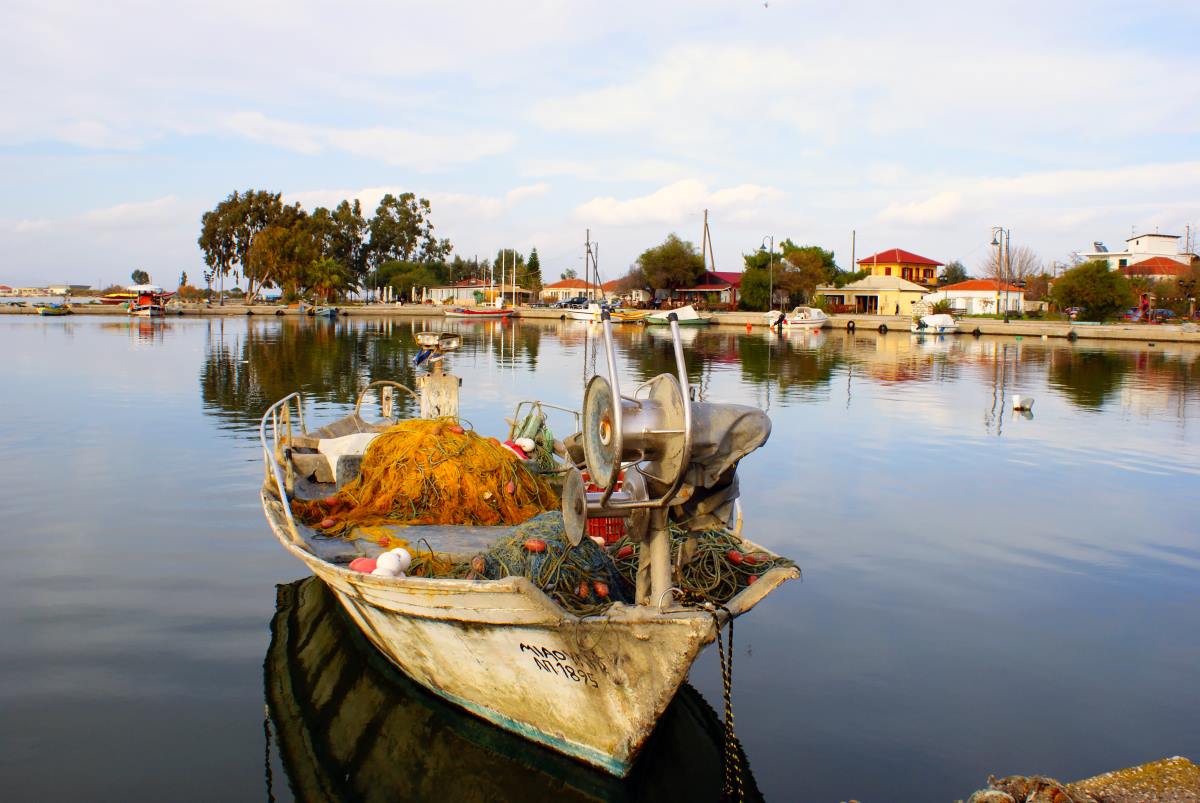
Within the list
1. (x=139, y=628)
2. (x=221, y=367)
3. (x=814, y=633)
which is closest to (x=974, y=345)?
(x=221, y=367)

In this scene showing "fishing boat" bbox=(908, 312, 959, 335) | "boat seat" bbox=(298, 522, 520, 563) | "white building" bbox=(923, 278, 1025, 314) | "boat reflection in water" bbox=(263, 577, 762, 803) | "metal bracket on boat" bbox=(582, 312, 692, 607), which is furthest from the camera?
"white building" bbox=(923, 278, 1025, 314)

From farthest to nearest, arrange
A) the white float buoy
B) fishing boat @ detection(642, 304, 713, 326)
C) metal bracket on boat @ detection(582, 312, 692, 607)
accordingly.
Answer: fishing boat @ detection(642, 304, 713, 326) → the white float buoy → metal bracket on boat @ detection(582, 312, 692, 607)

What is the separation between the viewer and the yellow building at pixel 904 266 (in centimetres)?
10181

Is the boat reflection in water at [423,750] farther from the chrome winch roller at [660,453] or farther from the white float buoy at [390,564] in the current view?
the chrome winch roller at [660,453]

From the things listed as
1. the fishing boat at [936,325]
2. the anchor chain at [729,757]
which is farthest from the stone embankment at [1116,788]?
the fishing boat at [936,325]

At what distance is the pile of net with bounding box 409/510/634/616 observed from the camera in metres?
6.56

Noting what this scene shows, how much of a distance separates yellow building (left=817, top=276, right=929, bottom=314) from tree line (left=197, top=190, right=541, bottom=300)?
3954 cm

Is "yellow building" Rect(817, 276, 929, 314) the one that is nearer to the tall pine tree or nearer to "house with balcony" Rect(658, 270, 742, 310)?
"house with balcony" Rect(658, 270, 742, 310)

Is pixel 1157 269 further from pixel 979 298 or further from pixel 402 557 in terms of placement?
pixel 402 557

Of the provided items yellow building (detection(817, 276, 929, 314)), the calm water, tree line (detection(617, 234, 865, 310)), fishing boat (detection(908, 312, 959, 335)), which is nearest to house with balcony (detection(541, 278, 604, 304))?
tree line (detection(617, 234, 865, 310))

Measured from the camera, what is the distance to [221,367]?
1344 inches

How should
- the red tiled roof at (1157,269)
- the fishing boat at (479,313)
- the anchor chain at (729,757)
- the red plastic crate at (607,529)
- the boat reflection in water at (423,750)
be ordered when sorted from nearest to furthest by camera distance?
the anchor chain at (729,757)
the boat reflection in water at (423,750)
the red plastic crate at (607,529)
the red tiled roof at (1157,269)
the fishing boat at (479,313)

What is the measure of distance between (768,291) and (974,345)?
97.8ft

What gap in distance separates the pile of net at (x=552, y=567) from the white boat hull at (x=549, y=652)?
56 cm
